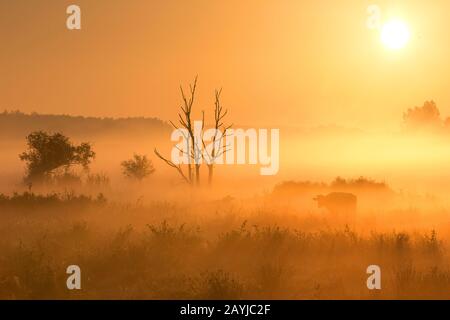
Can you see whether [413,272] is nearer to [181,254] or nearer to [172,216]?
[181,254]

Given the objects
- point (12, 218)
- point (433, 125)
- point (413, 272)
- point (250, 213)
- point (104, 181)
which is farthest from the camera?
point (433, 125)

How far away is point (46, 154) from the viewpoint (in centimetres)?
2909

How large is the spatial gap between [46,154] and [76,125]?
100258mm

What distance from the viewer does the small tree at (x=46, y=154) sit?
28.7 m

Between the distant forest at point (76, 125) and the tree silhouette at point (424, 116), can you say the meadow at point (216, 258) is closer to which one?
the tree silhouette at point (424, 116)

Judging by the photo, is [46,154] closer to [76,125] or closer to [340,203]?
[340,203]

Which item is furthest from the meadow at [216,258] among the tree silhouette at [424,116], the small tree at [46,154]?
the tree silhouette at [424,116]

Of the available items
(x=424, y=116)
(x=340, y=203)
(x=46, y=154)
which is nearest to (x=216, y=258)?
(x=340, y=203)

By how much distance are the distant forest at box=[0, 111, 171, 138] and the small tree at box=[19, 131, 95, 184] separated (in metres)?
90.2

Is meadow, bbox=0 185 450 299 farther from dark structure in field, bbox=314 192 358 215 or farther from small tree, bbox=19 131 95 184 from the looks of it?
small tree, bbox=19 131 95 184
